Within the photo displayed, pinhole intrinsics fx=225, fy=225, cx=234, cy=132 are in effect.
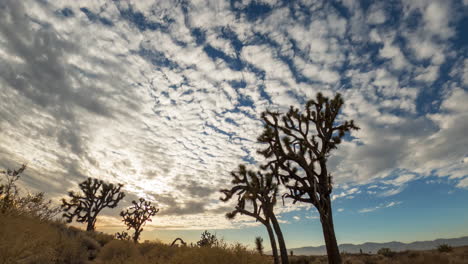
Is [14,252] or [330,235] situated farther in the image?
[330,235]

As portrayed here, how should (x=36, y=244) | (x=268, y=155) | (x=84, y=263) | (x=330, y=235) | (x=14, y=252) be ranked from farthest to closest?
(x=268, y=155) < (x=330, y=235) < (x=84, y=263) < (x=36, y=244) < (x=14, y=252)

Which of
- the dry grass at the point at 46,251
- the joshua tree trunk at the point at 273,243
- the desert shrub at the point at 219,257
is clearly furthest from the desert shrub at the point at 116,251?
the joshua tree trunk at the point at 273,243

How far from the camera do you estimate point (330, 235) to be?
36.8 feet

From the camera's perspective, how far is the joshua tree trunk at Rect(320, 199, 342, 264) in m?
10.9

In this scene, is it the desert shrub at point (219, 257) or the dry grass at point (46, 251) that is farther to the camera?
the desert shrub at point (219, 257)

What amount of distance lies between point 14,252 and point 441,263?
1717 centimetres

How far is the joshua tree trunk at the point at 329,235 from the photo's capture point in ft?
35.9

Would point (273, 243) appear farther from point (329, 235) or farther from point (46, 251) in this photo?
point (46, 251)

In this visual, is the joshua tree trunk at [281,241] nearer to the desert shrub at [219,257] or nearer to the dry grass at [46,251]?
the dry grass at [46,251]

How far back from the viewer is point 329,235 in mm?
11281

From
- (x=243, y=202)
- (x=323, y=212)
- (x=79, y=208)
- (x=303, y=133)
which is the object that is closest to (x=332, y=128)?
(x=303, y=133)

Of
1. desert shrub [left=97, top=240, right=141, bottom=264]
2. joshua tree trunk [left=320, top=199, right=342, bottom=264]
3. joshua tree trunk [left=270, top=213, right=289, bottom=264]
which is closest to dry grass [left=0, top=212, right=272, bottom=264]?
desert shrub [left=97, top=240, right=141, bottom=264]

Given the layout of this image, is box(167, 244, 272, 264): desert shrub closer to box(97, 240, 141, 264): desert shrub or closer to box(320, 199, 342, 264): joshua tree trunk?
box(97, 240, 141, 264): desert shrub

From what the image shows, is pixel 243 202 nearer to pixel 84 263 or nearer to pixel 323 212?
pixel 323 212
